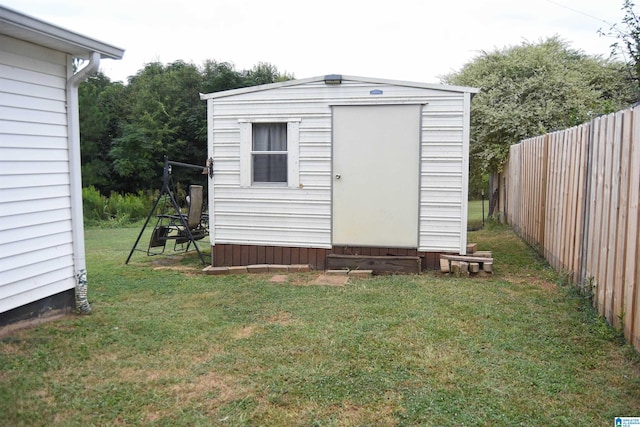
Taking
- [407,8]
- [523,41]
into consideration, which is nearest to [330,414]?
[407,8]

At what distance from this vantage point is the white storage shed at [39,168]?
403cm

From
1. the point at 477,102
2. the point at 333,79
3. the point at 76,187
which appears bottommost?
the point at 76,187

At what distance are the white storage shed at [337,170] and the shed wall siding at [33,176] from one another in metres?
2.82

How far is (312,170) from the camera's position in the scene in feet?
23.3

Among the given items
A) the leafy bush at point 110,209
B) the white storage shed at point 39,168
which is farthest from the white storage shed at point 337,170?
the leafy bush at point 110,209

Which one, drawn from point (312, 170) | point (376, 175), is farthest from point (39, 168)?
point (376, 175)

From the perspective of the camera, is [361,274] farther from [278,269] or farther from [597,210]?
[597,210]

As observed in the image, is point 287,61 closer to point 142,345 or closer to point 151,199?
point 151,199

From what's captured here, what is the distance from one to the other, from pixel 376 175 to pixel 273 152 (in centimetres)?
147

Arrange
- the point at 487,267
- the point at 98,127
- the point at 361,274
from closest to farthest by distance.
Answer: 1. the point at 487,267
2. the point at 361,274
3. the point at 98,127

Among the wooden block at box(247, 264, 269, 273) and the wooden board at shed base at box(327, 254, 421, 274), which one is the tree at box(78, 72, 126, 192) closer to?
the wooden block at box(247, 264, 269, 273)

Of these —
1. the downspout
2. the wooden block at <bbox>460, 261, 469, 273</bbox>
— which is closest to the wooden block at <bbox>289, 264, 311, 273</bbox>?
the wooden block at <bbox>460, 261, 469, 273</bbox>

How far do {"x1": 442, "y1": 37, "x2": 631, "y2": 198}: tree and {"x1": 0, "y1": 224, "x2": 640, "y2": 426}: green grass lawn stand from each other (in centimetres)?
753

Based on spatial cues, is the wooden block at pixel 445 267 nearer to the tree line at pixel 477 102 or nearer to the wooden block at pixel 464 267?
the wooden block at pixel 464 267
